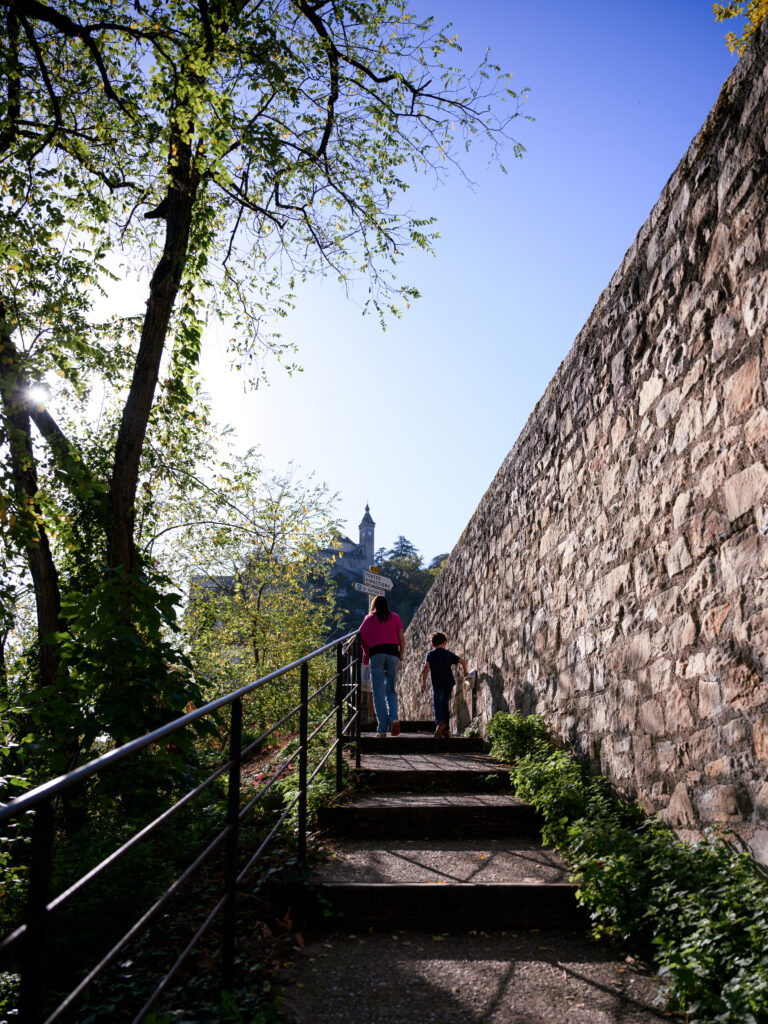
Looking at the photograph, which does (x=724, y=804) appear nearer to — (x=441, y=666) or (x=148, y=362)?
(x=441, y=666)

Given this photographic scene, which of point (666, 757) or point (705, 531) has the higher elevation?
point (705, 531)

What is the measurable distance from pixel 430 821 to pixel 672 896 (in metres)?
1.71

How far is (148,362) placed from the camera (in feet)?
20.4

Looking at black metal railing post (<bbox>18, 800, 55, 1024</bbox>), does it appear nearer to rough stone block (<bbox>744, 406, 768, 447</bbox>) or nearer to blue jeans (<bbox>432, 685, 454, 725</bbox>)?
rough stone block (<bbox>744, 406, 768, 447</bbox>)

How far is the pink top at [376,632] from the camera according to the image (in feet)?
21.6

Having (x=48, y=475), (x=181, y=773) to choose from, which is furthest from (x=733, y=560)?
(x=48, y=475)

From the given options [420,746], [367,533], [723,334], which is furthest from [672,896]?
[367,533]

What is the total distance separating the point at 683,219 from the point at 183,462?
7.64 meters

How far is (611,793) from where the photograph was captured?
366cm

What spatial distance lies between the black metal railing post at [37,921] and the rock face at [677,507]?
233 cm

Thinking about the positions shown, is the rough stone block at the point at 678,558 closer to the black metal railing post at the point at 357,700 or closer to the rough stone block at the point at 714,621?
the rough stone block at the point at 714,621

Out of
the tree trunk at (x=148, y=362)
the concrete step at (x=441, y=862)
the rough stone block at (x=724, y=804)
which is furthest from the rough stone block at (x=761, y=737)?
the tree trunk at (x=148, y=362)

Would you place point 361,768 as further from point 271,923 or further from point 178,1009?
point 178,1009

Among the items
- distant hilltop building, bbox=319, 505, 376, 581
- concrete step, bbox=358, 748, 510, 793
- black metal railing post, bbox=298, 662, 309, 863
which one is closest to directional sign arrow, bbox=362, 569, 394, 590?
concrete step, bbox=358, 748, 510, 793
